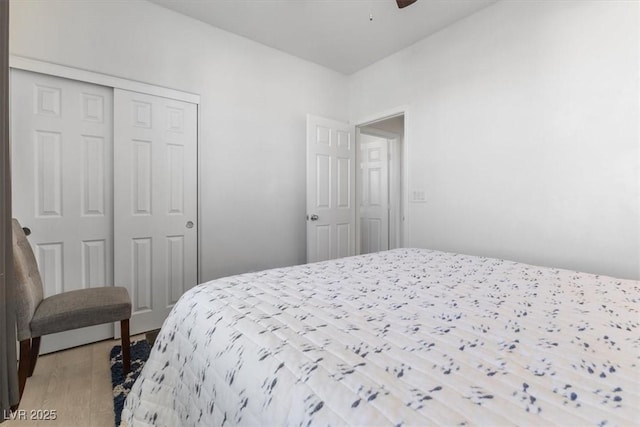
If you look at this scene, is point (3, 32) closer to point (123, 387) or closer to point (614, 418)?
point (123, 387)

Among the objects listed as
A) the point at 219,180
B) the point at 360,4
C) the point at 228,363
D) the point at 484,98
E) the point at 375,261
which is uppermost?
the point at 360,4

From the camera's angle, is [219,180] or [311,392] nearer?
[311,392]

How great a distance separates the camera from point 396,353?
758mm

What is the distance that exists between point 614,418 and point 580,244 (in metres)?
1.98

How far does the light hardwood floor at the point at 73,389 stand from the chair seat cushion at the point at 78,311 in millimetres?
351

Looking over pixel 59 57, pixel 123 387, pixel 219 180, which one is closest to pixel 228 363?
pixel 123 387

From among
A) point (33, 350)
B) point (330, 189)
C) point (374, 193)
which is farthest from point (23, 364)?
point (374, 193)

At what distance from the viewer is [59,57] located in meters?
2.11

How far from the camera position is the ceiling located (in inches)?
97.0

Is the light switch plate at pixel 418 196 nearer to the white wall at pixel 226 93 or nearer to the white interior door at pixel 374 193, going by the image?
the white wall at pixel 226 93

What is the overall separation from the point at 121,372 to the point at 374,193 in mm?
3829

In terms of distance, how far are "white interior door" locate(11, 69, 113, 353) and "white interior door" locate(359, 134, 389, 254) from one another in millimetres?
3502

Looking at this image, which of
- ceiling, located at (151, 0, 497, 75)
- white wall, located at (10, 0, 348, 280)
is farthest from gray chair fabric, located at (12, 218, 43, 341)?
ceiling, located at (151, 0, 497, 75)

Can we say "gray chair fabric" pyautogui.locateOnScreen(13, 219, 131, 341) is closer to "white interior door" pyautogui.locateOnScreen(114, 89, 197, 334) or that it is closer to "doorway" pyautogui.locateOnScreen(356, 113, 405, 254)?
"white interior door" pyautogui.locateOnScreen(114, 89, 197, 334)
